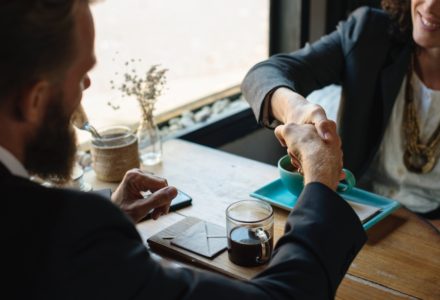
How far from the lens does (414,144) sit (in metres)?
1.75

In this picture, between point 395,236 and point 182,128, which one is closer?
point 395,236

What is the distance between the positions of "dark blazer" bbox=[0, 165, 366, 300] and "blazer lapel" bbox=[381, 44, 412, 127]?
1010 millimetres

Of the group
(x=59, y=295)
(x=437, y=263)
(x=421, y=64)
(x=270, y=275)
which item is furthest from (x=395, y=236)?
(x=59, y=295)

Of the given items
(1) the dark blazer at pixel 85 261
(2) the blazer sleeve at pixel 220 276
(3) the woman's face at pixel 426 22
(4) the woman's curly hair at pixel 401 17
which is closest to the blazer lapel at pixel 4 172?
(1) the dark blazer at pixel 85 261

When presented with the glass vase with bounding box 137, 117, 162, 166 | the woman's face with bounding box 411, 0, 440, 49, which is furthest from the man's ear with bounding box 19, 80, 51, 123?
the woman's face with bounding box 411, 0, 440, 49

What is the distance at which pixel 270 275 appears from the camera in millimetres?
896

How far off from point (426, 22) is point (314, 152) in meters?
0.72

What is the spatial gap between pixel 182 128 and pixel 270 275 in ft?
4.69

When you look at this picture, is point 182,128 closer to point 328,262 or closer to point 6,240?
point 328,262

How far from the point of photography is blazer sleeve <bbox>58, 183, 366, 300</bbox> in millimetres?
748

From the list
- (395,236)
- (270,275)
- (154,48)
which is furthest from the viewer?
(154,48)

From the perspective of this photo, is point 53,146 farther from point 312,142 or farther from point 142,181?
point 312,142

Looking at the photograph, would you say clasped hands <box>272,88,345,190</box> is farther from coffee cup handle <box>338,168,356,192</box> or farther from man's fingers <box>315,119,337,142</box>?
coffee cup handle <box>338,168,356,192</box>

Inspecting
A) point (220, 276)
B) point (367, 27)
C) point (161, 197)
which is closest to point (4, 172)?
point (220, 276)
